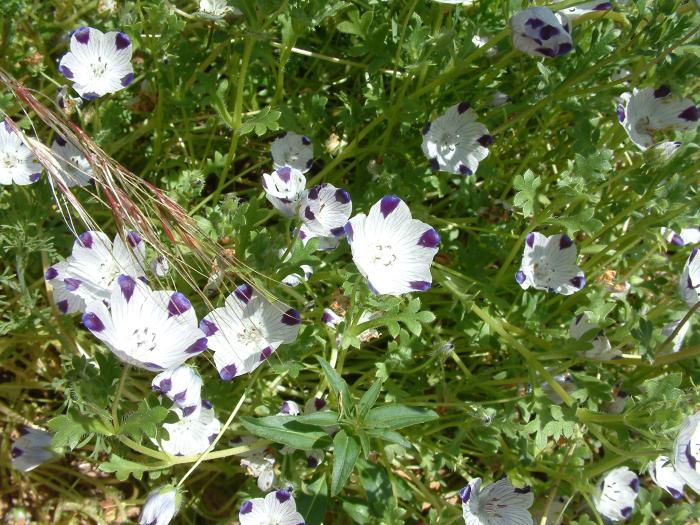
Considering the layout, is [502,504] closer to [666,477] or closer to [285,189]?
[666,477]

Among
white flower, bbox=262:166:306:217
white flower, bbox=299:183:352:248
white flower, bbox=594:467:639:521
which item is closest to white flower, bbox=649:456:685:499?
white flower, bbox=594:467:639:521

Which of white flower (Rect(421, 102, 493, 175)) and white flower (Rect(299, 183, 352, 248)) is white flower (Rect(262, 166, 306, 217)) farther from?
white flower (Rect(421, 102, 493, 175))

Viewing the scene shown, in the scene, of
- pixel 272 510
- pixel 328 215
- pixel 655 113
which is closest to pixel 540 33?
pixel 655 113

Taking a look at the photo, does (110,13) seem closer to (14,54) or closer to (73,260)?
(14,54)

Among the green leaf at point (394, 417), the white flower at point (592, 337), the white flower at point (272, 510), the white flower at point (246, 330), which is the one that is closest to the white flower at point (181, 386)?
the white flower at point (246, 330)

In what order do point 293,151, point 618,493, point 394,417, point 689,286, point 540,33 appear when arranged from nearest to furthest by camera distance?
point 394,417 → point 540,33 → point 689,286 → point 618,493 → point 293,151

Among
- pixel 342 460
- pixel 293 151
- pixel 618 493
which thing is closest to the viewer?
pixel 342 460

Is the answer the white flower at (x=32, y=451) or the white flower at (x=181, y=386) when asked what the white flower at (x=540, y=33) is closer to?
the white flower at (x=181, y=386)
